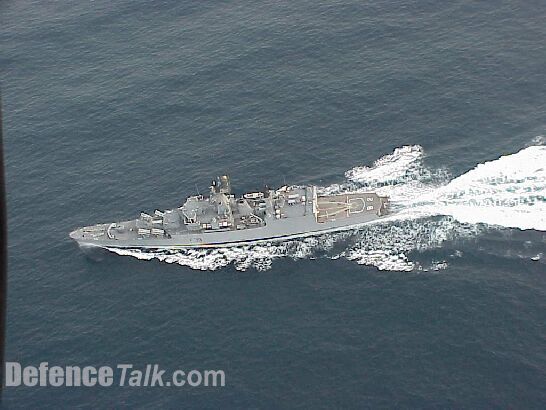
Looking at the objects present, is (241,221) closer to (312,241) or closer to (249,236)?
(249,236)

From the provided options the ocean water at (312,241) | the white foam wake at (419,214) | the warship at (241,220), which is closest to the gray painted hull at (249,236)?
the warship at (241,220)

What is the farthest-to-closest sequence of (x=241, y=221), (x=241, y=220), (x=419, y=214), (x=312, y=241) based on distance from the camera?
(x=241, y=220) → (x=241, y=221) → (x=419, y=214) → (x=312, y=241)

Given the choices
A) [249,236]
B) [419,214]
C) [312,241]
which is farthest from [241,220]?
[419,214]

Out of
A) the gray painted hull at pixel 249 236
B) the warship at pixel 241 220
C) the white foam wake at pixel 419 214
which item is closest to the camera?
the white foam wake at pixel 419 214

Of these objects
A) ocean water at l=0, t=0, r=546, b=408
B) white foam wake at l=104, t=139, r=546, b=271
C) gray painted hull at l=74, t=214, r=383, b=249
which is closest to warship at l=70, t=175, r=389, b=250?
gray painted hull at l=74, t=214, r=383, b=249

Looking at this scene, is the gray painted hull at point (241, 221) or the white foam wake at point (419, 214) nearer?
the white foam wake at point (419, 214)

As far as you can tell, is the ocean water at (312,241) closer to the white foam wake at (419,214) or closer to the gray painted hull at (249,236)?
the white foam wake at (419,214)

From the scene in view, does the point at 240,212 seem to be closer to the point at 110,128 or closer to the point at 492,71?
the point at 110,128
